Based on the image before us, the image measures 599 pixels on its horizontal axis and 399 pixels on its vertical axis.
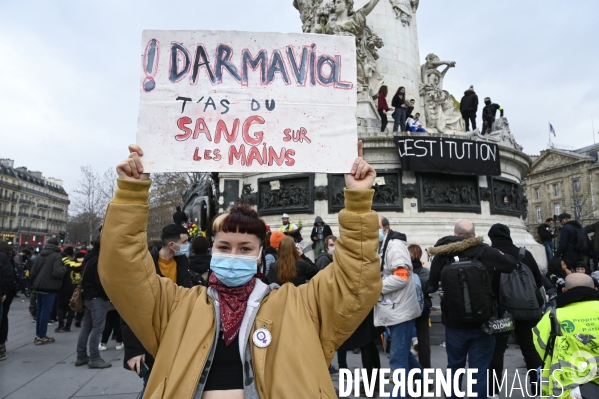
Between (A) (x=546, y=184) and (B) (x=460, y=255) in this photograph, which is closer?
(B) (x=460, y=255)

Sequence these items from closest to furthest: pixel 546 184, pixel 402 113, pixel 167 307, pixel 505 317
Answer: pixel 167 307, pixel 505 317, pixel 402 113, pixel 546 184

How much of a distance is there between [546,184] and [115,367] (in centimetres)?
7804

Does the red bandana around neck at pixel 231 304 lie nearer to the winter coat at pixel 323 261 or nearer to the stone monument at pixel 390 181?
the winter coat at pixel 323 261

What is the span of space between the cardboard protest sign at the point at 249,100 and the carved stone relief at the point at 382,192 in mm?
10986

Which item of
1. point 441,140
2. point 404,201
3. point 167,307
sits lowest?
point 167,307

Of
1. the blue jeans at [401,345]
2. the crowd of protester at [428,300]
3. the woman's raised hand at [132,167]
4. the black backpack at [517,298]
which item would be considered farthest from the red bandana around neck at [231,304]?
the black backpack at [517,298]

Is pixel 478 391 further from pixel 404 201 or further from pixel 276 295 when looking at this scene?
pixel 404 201

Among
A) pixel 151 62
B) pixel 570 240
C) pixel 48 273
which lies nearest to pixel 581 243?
pixel 570 240

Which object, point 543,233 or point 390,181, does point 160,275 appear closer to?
point 390,181

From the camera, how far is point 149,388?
1.78 metres

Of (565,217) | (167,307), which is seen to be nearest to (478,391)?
(167,307)

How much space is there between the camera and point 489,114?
18.1 metres

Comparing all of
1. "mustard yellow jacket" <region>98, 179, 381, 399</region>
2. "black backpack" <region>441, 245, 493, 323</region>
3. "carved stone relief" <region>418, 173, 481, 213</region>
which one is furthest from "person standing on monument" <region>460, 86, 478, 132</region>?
"mustard yellow jacket" <region>98, 179, 381, 399</region>

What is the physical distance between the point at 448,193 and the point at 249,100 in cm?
1299
